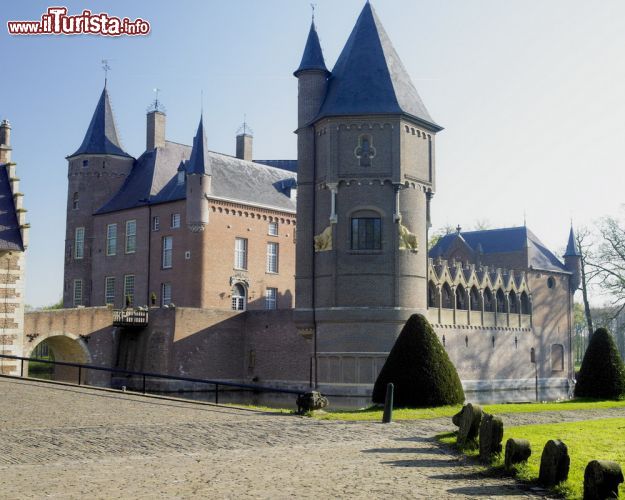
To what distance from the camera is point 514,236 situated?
2003 inches

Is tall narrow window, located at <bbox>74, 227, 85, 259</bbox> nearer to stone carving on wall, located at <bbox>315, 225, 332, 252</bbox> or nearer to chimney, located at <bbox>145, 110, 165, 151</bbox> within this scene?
chimney, located at <bbox>145, 110, 165, 151</bbox>

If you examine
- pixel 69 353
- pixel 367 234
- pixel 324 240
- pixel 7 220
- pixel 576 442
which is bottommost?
pixel 576 442

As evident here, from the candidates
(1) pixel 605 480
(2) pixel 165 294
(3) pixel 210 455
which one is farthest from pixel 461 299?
(1) pixel 605 480

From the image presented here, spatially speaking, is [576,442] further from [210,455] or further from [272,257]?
[272,257]

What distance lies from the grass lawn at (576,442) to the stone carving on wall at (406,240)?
1434 cm

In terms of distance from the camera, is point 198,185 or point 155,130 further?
point 155,130

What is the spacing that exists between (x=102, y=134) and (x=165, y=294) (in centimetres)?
1083

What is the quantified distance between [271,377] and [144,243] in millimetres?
12362

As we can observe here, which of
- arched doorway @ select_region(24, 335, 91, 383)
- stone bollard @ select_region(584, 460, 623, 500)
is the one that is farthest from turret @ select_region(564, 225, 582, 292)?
stone bollard @ select_region(584, 460, 623, 500)

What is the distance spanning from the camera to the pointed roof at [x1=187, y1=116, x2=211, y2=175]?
4175 cm

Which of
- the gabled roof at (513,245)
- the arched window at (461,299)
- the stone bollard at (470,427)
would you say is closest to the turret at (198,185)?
the arched window at (461,299)

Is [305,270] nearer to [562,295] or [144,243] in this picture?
[144,243]

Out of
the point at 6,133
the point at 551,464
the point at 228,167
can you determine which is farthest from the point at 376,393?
the point at 228,167

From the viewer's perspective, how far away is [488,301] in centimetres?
4531
